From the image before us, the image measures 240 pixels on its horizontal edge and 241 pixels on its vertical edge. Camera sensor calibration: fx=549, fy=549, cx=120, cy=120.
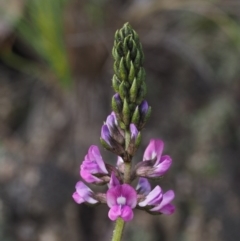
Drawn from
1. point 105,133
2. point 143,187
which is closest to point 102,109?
point 143,187

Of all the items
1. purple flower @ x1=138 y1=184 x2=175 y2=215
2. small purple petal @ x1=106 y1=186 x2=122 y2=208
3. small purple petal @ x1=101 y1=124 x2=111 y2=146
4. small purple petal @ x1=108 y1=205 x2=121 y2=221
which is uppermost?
small purple petal @ x1=101 y1=124 x2=111 y2=146

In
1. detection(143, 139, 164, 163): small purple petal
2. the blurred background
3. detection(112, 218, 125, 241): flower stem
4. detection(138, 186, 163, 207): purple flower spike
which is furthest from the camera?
the blurred background

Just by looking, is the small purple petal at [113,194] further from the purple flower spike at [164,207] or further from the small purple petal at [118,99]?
the small purple petal at [118,99]

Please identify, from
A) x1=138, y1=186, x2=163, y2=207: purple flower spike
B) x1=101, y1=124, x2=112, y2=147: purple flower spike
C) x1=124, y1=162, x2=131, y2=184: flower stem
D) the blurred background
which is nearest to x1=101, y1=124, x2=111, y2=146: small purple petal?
x1=101, y1=124, x2=112, y2=147: purple flower spike

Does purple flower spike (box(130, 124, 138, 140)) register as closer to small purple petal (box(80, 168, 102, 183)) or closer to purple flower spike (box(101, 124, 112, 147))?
purple flower spike (box(101, 124, 112, 147))

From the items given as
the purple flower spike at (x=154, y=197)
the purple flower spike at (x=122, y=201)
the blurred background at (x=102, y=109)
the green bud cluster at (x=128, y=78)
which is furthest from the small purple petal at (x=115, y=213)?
the blurred background at (x=102, y=109)

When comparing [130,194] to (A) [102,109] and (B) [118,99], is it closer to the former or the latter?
(B) [118,99]

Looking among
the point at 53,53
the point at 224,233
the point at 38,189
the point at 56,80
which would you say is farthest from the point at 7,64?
the point at 224,233
